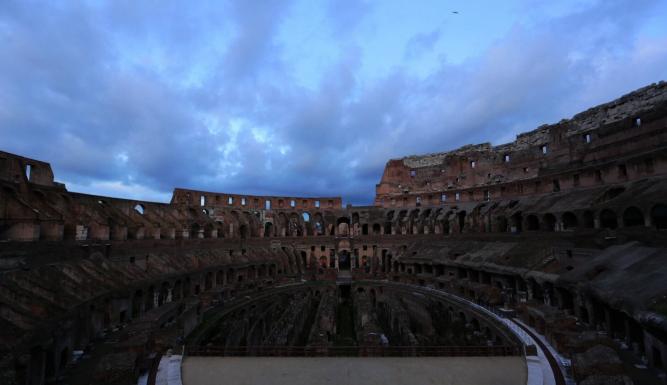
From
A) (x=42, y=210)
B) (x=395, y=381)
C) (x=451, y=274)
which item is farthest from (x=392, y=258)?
(x=42, y=210)

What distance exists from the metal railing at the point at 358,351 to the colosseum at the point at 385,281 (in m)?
0.07

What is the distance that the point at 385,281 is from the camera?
1292 inches

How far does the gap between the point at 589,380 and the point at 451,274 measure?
2158 centimetres

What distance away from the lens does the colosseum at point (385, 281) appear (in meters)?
11.6

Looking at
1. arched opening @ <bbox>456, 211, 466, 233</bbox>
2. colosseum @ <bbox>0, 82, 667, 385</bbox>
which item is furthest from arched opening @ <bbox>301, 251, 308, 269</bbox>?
arched opening @ <bbox>456, 211, 466, 233</bbox>

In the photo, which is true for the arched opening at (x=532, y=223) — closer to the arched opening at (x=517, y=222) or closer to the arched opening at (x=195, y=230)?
the arched opening at (x=517, y=222)

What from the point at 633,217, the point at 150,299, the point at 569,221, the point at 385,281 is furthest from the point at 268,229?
the point at 633,217

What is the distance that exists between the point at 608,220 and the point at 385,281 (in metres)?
18.4

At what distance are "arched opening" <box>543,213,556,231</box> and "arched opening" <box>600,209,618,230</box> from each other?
309cm

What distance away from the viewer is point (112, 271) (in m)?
18.9

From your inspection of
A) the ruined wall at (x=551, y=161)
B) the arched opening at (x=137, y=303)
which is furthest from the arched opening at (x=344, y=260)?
the arched opening at (x=137, y=303)

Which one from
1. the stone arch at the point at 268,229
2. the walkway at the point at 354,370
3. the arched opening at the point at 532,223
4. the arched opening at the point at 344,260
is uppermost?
the stone arch at the point at 268,229

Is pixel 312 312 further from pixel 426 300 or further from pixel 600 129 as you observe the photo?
pixel 600 129

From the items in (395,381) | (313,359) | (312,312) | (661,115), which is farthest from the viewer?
(312,312)
